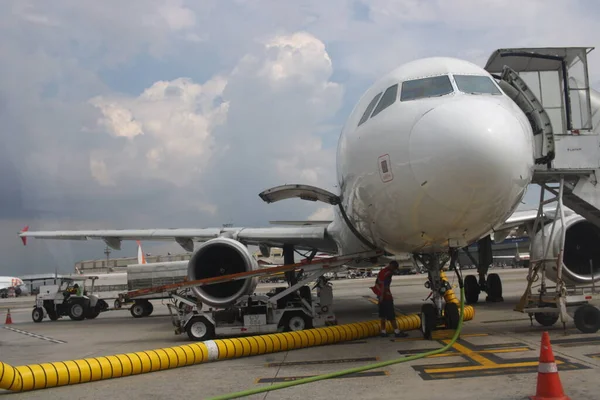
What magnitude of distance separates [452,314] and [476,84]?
3.90m

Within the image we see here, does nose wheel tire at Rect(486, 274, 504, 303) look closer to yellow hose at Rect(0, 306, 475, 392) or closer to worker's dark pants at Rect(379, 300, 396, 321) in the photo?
yellow hose at Rect(0, 306, 475, 392)

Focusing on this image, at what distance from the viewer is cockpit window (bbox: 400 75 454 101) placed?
6977 mm

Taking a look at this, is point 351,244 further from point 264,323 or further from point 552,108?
point 552,108

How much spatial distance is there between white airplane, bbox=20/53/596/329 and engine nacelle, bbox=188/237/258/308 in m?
2.15

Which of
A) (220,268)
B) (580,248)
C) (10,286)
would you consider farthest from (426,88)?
(10,286)

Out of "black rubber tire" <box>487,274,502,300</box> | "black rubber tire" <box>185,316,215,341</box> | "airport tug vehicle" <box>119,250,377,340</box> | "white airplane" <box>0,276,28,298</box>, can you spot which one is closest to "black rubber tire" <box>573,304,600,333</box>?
"airport tug vehicle" <box>119,250,377,340</box>

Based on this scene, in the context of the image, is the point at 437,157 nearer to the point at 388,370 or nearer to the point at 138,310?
the point at 388,370

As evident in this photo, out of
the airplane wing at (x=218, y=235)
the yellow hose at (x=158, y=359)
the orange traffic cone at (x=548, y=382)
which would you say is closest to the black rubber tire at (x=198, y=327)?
the yellow hose at (x=158, y=359)

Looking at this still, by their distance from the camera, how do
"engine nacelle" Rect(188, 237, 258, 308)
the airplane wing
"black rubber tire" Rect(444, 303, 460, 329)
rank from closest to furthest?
"black rubber tire" Rect(444, 303, 460, 329), "engine nacelle" Rect(188, 237, 258, 308), the airplane wing

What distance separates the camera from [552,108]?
10164mm

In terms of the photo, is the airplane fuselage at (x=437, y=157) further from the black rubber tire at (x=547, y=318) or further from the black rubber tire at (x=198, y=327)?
the black rubber tire at (x=198, y=327)

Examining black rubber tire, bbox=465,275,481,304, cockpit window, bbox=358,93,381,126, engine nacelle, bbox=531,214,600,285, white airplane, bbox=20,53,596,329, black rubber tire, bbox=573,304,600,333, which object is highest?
cockpit window, bbox=358,93,381,126

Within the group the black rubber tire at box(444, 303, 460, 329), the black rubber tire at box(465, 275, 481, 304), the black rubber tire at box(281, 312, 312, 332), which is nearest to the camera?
the black rubber tire at box(444, 303, 460, 329)

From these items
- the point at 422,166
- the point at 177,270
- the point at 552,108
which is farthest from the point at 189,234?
the point at 422,166
